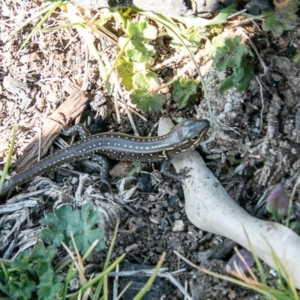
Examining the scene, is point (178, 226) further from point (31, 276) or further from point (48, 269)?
point (31, 276)

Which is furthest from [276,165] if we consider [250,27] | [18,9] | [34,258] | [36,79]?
[18,9]

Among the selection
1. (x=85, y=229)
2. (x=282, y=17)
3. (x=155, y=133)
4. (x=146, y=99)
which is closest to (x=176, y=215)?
(x=85, y=229)

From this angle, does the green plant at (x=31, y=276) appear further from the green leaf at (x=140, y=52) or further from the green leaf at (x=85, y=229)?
the green leaf at (x=140, y=52)

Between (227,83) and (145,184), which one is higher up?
(227,83)

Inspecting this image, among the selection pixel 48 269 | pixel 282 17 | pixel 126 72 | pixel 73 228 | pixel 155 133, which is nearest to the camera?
pixel 48 269

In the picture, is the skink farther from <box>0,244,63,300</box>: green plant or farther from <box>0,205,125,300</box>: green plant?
<box>0,244,63,300</box>: green plant

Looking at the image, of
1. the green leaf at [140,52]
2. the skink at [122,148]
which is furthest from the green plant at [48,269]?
the green leaf at [140,52]

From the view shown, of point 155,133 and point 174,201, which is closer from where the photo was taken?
point 174,201
